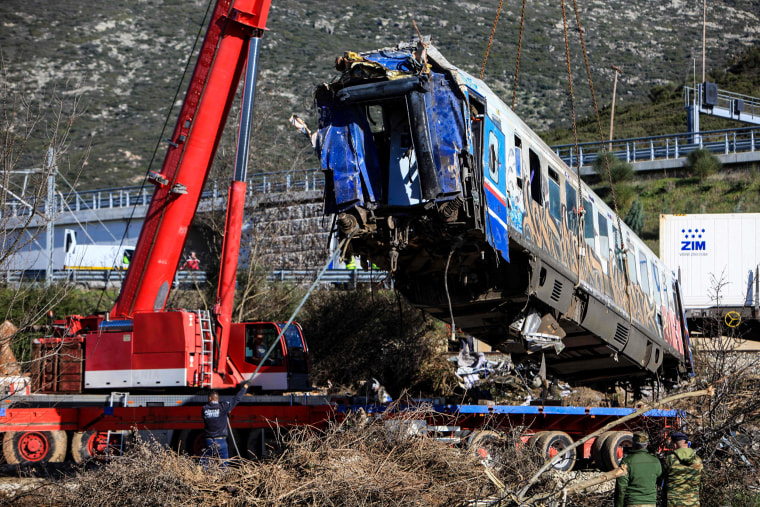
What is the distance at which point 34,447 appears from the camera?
45.5ft

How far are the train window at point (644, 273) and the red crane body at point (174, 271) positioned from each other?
721 cm

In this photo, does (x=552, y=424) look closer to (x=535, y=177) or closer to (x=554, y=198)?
(x=554, y=198)

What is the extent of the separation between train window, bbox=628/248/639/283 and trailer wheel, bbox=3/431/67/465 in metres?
10.00

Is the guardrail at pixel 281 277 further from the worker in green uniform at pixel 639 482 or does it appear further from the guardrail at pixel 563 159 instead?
the worker in green uniform at pixel 639 482

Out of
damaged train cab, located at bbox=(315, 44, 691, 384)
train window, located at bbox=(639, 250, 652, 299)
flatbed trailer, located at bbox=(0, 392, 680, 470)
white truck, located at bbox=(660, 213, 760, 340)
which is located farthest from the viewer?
white truck, located at bbox=(660, 213, 760, 340)

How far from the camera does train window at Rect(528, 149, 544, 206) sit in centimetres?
1137

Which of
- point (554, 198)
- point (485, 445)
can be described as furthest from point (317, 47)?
point (485, 445)

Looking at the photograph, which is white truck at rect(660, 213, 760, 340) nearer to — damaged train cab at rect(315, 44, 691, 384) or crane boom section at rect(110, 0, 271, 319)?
damaged train cab at rect(315, 44, 691, 384)

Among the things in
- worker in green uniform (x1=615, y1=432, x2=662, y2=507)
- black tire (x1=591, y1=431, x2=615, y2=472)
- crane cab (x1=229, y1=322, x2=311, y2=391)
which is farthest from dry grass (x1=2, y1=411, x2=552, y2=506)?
crane cab (x1=229, y1=322, x2=311, y2=391)

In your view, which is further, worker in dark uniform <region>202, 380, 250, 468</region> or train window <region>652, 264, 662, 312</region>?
train window <region>652, 264, 662, 312</region>

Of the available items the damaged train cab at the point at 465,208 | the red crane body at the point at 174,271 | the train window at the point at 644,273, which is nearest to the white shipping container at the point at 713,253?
the train window at the point at 644,273

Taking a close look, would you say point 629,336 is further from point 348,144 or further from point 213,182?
point 213,182

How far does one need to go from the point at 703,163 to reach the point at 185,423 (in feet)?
101

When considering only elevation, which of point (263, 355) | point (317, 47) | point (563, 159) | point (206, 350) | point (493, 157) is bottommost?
point (263, 355)
